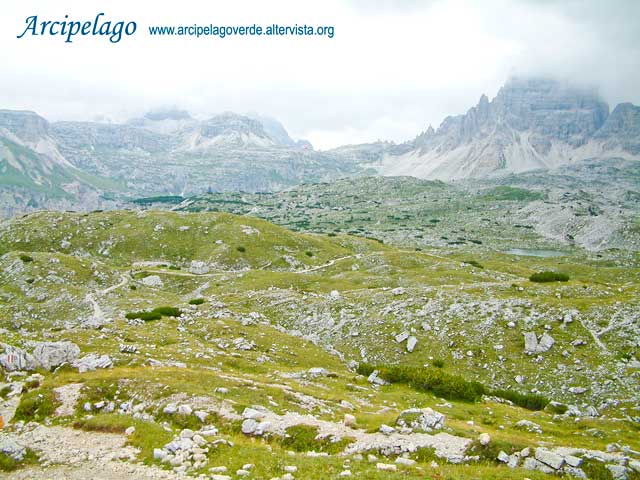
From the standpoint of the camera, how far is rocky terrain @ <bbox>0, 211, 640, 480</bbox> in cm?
1917

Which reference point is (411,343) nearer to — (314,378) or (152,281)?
(314,378)

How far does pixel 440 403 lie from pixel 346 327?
20504mm

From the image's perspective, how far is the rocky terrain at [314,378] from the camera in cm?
1917

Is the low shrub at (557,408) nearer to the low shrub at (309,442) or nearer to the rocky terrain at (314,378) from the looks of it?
the rocky terrain at (314,378)

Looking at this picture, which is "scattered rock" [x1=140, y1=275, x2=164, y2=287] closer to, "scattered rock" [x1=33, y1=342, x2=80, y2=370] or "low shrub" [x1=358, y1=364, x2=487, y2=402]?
"scattered rock" [x1=33, y1=342, x2=80, y2=370]

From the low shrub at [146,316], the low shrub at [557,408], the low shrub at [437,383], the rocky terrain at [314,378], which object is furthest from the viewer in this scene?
the low shrub at [146,316]

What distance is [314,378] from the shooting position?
3500 cm

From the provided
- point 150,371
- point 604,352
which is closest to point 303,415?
point 150,371

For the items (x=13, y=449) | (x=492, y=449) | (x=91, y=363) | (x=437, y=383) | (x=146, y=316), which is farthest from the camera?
(x=146, y=316)

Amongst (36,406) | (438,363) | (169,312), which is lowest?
(438,363)

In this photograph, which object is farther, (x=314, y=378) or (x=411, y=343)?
(x=411, y=343)

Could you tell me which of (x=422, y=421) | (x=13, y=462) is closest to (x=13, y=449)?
(x=13, y=462)

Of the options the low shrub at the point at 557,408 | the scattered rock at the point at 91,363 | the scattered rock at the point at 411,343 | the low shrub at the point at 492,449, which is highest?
the low shrub at the point at 492,449

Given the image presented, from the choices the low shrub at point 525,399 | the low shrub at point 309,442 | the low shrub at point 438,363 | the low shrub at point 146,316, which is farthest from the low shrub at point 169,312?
the low shrub at point 525,399
